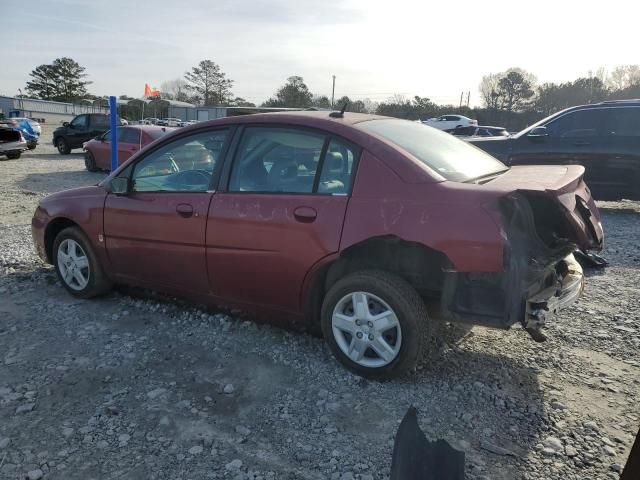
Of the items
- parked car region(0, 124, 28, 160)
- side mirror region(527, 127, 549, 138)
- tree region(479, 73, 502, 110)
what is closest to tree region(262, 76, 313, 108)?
tree region(479, 73, 502, 110)

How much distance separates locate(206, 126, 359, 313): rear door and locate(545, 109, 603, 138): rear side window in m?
6.88

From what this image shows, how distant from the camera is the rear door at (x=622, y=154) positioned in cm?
831

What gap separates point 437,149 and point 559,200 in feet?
3.28

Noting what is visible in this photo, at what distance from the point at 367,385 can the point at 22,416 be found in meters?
1.98

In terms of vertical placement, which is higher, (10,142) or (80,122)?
(80,122)

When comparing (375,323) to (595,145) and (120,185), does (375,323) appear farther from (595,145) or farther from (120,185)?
(595,145)

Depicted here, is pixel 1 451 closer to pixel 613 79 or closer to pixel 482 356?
pixel 482 356

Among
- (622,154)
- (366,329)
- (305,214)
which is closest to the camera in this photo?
(366,329)

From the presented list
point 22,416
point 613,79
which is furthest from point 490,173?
point 613,79

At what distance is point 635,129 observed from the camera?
332 inches

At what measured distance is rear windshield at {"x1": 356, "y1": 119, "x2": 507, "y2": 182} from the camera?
10.9 feet

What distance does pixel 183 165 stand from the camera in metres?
4.02

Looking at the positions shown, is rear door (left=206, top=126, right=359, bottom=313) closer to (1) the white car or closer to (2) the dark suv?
(2) the dark suv

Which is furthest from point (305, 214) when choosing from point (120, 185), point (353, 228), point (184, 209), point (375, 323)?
point (120, 185)
